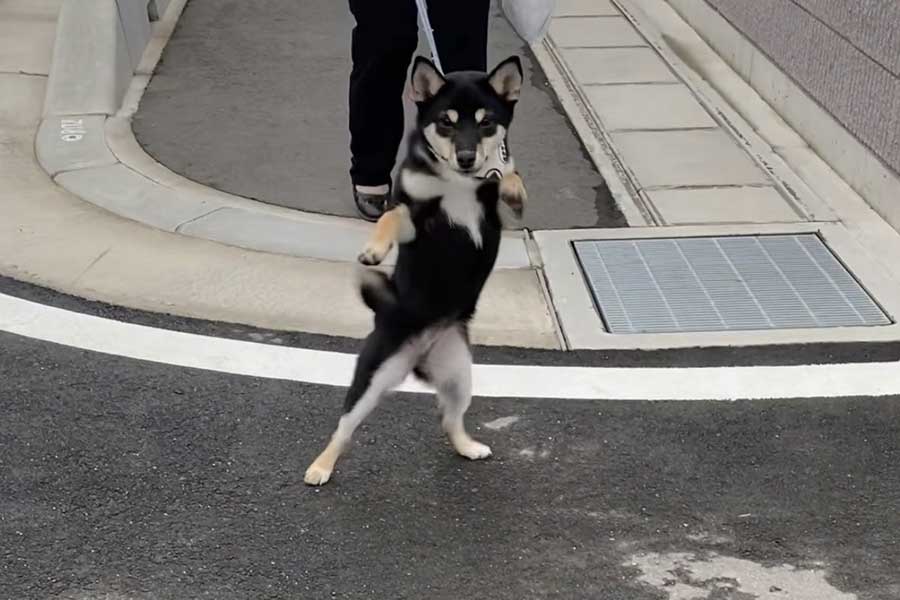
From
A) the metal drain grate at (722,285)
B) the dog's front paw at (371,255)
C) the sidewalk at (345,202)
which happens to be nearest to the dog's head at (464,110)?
the dog's front paw at (371,255)

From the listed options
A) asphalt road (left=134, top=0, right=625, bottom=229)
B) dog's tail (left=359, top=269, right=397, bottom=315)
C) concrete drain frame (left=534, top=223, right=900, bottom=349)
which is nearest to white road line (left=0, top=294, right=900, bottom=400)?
concrete drain frame (left=534, top=223, right=900, bottom=349)

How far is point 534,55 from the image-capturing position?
808 centimetres

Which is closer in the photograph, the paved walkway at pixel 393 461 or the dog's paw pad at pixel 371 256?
the dog's paw pad at pixel 371 256

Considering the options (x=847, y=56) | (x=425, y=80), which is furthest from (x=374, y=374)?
(x=847, y=56)

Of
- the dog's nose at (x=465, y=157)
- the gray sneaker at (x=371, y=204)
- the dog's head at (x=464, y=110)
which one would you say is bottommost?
the gray sneaker at (x=371, y=204)

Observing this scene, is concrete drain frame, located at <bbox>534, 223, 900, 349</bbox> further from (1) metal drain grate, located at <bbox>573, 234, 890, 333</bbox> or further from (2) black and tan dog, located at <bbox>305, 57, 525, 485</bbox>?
(2) black and tan dog, located at <bbox>305, 57, 525, 485</bbox>

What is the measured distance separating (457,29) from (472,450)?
183 centimetres

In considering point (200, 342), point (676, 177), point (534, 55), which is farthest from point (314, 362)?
point (534, 55)

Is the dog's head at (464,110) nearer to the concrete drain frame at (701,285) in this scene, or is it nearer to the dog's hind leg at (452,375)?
the dog's hind leg at (452,375)

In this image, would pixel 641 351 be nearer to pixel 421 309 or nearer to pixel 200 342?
pixel 421 309

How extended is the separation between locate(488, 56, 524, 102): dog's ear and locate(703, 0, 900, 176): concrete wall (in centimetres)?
277

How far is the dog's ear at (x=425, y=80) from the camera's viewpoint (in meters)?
3.05

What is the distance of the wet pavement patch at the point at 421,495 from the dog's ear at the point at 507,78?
45.0 inches

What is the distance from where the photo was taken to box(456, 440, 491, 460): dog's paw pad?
351cm
